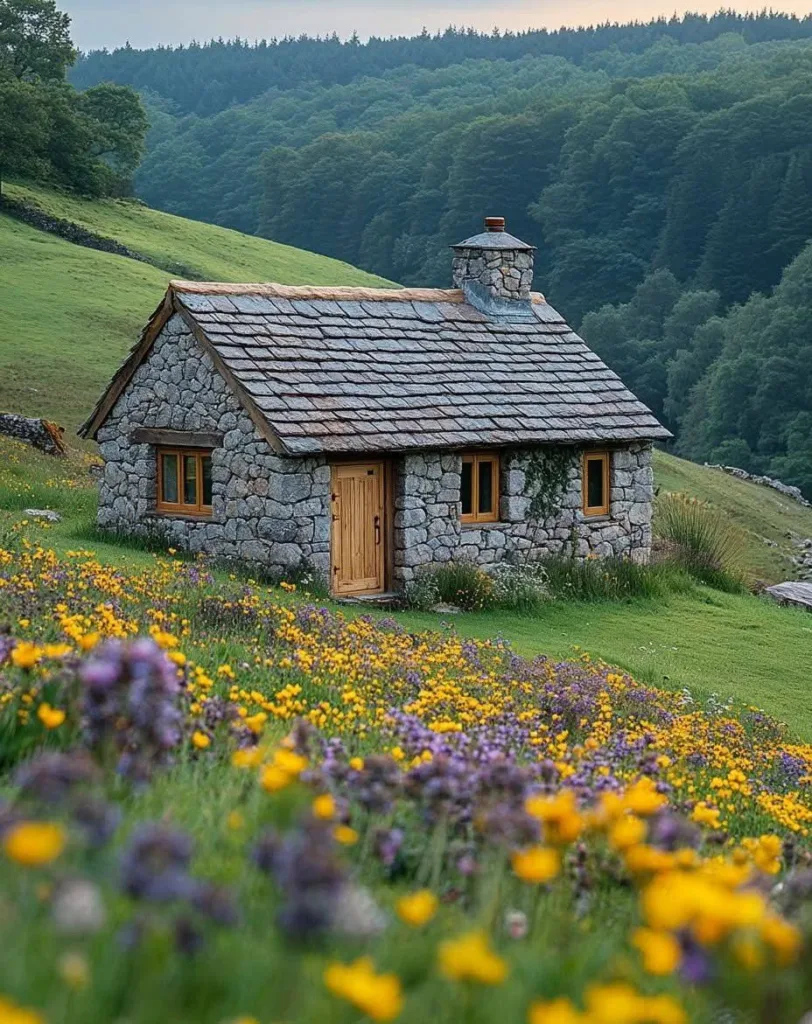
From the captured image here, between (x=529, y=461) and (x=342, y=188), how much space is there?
9571cm

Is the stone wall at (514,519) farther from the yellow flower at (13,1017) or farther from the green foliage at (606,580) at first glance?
the yellow flower at (13,1017)

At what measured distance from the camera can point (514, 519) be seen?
2208 cm

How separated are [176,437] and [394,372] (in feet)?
11.4

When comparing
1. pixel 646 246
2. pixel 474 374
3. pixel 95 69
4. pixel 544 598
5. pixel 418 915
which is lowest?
pixel 544 598

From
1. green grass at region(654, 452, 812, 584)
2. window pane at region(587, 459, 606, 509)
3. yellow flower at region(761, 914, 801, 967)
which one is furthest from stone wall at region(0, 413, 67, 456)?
yellow flower at region(761, 914, 801, 967)

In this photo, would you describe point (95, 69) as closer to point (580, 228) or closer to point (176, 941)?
point (580, 228)

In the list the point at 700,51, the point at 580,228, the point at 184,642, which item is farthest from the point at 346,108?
the point at 184,642

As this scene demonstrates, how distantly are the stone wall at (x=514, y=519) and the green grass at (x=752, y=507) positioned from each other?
54.2 ft

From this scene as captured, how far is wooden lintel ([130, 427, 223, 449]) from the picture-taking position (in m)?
20.5

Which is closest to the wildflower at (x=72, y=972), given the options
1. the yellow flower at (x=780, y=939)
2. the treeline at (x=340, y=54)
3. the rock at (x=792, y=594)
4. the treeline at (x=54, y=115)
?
the yellow flower at (x=780, y=939)

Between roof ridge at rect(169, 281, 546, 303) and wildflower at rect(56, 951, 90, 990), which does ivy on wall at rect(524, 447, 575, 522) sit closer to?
roof ridge at rect(169, 281, 546, 303)

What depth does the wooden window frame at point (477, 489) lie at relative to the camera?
21.7 meters

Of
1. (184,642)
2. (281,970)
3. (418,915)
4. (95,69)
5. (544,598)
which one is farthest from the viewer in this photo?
(95,69)

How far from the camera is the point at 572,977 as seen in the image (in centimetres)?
354
